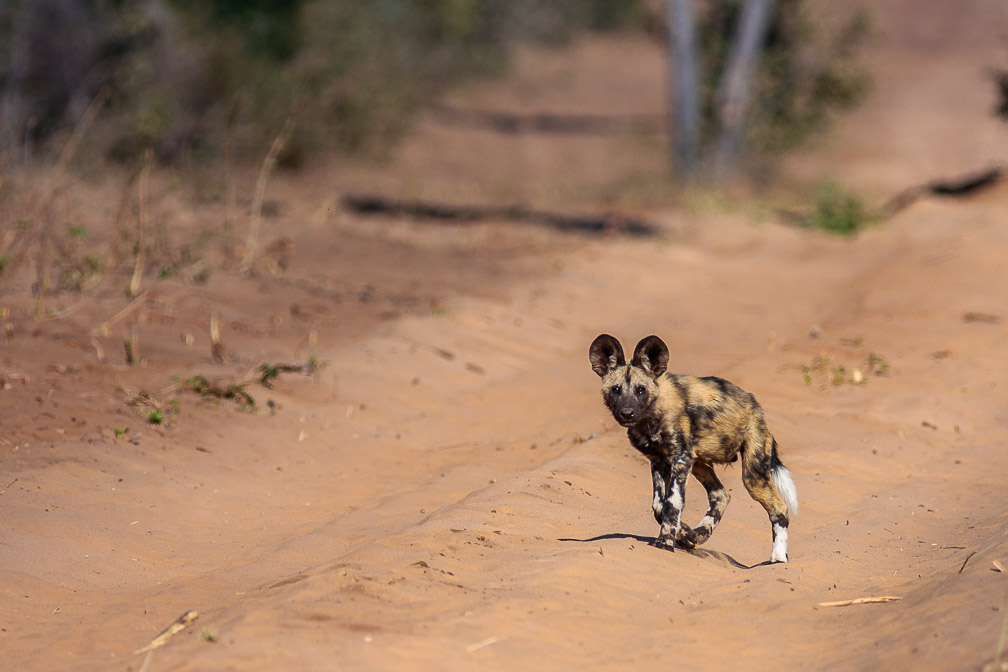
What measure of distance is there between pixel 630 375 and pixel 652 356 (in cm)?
14

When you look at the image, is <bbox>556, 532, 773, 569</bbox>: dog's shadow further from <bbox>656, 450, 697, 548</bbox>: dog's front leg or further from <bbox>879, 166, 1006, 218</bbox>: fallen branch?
<bbox>879, 166, 1006, 218</bbox>: fallen branch

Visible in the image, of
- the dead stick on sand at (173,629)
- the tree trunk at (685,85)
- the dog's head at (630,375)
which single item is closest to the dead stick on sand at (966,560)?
the dog's head at (630,375)

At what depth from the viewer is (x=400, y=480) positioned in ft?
24.2

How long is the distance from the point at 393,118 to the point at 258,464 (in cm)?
1710

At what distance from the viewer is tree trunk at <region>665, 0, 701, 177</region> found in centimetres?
2159

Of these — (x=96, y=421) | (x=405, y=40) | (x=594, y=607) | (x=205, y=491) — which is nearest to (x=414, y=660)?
(x=594, y=607)

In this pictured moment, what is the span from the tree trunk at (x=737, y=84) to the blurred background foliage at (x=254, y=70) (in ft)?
1.92

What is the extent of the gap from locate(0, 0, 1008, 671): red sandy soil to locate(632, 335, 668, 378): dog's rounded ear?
0.85 m

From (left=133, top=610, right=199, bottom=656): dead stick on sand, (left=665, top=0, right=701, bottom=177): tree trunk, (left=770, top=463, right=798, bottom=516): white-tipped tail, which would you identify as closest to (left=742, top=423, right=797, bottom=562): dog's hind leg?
(left=770, top=463, right=798, bottom=516): white-tipped tail

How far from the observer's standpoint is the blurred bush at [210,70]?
61.9ft

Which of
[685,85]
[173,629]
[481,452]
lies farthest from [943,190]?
[173,629]

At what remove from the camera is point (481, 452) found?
789 centimetres

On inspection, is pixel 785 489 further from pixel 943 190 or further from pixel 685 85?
pixel 685 85

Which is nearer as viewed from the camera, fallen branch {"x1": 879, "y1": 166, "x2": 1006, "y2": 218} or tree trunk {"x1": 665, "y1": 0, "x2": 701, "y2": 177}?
fallen branch {"x1": 879, "y1": 166, "x2": 1006, "y2": 218}
